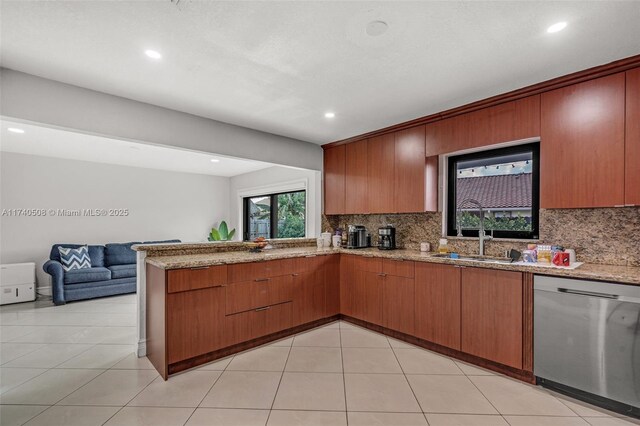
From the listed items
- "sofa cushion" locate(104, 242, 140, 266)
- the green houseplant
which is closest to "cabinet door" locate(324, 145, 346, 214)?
the green houseplant

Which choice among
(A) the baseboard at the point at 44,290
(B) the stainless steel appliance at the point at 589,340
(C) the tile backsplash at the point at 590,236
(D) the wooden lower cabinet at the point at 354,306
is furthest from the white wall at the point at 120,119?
(A) the baseboard at the point at 44,290

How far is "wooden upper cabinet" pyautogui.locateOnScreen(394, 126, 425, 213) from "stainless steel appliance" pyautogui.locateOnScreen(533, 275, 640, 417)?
58.0 inches

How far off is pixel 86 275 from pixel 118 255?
0.84 metres

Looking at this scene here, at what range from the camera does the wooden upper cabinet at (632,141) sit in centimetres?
212

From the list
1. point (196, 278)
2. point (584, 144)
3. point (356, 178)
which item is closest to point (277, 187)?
point (356, 178)

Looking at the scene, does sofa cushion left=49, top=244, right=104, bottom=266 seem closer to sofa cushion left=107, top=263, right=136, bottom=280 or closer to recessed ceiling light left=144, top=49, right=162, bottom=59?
sofa cushion left=107, top=263, right=136, bottom=280

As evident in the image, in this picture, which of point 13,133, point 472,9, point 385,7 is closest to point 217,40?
point 385,7

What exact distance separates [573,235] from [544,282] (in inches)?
28.8

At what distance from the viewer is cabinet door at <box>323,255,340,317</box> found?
3.64 m

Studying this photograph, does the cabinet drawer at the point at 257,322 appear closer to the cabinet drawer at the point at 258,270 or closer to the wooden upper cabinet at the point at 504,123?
the cabinet drawer at the point at 258,270

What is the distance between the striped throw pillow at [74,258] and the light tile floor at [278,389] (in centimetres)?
194

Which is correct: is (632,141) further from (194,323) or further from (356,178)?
(194,323)

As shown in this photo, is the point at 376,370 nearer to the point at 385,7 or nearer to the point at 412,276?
the point at 412,276

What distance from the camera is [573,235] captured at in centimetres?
261
